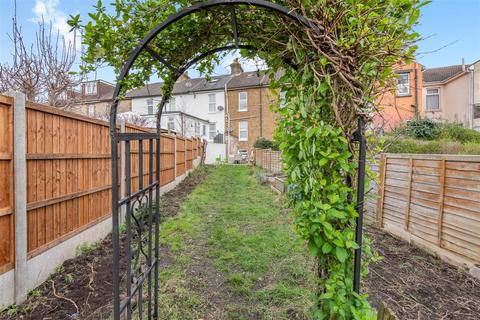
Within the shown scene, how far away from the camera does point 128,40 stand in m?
1.73

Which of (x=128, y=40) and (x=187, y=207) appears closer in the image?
(x=128, y=40)

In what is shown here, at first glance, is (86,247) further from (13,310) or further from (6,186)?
(6,186)

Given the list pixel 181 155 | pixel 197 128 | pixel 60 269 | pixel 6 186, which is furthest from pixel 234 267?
pixel 197 128

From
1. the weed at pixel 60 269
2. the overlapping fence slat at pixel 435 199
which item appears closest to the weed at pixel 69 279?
the weed at pixel 60 269

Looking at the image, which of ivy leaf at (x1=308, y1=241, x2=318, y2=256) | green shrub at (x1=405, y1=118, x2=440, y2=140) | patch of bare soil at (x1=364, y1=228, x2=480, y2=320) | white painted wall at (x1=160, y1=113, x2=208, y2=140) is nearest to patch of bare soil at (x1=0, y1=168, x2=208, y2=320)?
ivy leaf at (x1=308, y1=241, x2=318, y2=256)

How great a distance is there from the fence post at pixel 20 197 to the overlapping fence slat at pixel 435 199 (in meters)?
3.63

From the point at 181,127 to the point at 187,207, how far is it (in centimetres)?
1342

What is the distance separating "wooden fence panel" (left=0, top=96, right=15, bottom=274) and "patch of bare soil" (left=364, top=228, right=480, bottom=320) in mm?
3337

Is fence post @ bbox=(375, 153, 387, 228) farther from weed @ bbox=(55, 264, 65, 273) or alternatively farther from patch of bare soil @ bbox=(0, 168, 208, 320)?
weed @ bbox=(55, 264, 65, 273)

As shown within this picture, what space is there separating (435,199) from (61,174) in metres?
4.73

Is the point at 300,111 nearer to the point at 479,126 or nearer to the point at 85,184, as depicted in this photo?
the point at 85,184

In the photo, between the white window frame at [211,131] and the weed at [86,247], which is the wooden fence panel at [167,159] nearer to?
the weed at [86,247]

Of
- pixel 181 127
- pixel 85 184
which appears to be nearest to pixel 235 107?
pixel 181 127

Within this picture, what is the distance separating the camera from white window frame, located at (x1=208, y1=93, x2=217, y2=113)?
23062mm
